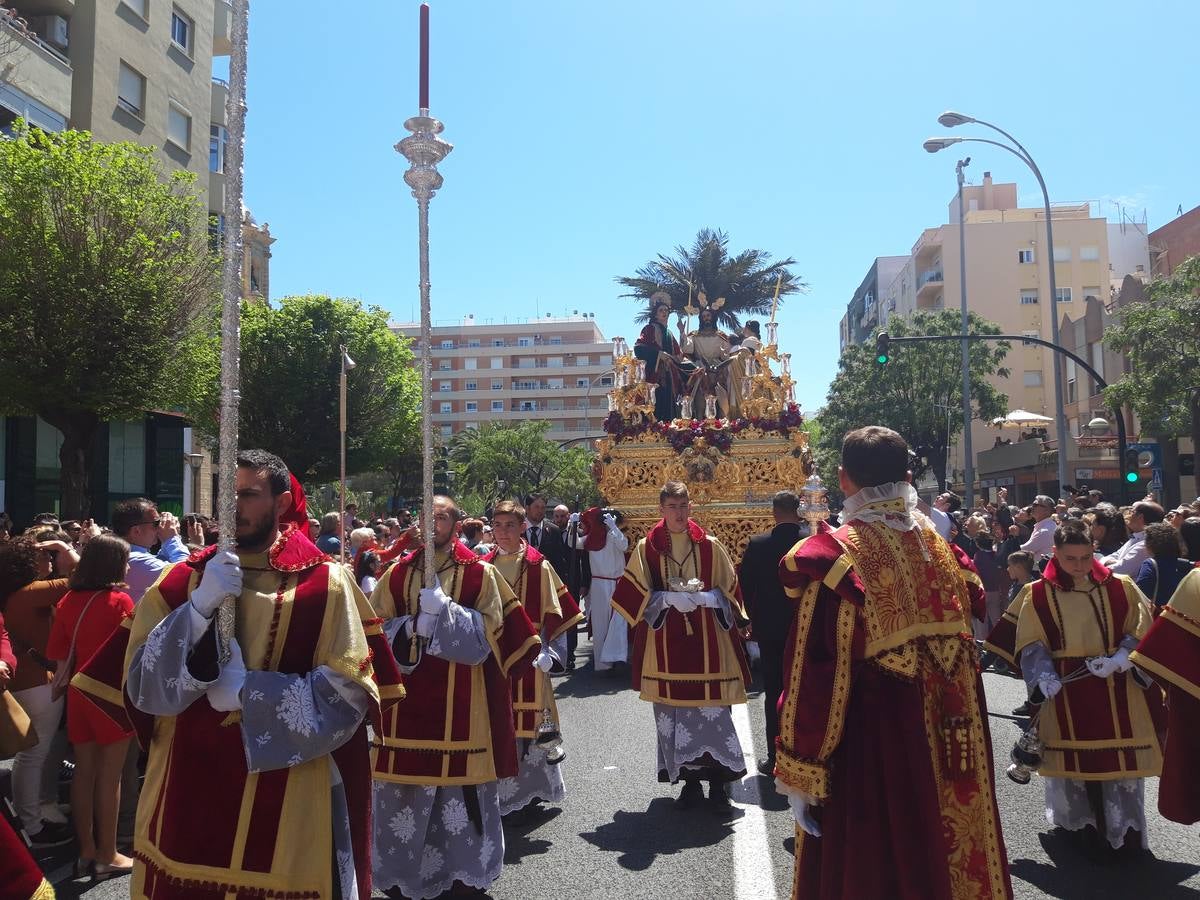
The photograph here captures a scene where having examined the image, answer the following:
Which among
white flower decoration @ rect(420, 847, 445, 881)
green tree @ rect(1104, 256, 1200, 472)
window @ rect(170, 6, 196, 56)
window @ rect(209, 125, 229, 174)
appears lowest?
white flower decoration @ rect(420, 847, 445, 881)

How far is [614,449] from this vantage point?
13.6 m

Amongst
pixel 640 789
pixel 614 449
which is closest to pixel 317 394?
pixel 614 449

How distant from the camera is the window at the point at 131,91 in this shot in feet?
83.0

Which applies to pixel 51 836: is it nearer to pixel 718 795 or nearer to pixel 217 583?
pixel 718 795

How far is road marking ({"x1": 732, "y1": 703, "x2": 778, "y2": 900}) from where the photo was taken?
4930mm

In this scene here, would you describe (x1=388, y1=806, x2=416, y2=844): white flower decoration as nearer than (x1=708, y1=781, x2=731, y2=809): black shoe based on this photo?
Yes

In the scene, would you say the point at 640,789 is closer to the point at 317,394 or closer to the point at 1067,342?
the point at 317,394

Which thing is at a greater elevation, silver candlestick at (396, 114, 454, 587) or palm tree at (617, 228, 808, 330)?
palm tree at (617, 228, 808, 330)

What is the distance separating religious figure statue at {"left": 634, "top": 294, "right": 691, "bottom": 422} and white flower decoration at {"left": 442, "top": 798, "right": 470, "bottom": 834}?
383 inches

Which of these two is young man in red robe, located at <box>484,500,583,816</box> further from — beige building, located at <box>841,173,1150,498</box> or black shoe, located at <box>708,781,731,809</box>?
beige building, located at <box>841,173,1150,498</box>

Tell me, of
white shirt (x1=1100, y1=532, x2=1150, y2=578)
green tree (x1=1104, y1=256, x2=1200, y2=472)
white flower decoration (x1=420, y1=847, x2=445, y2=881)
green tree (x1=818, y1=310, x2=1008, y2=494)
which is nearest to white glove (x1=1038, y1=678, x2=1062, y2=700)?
white shirt (x1=1100, y1=532, x2=1150, y2=578)

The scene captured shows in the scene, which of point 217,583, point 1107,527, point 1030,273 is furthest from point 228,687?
point 1030,273

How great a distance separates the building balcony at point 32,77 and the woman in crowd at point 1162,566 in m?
20.3

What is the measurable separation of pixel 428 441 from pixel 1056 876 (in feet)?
A: 12.5
